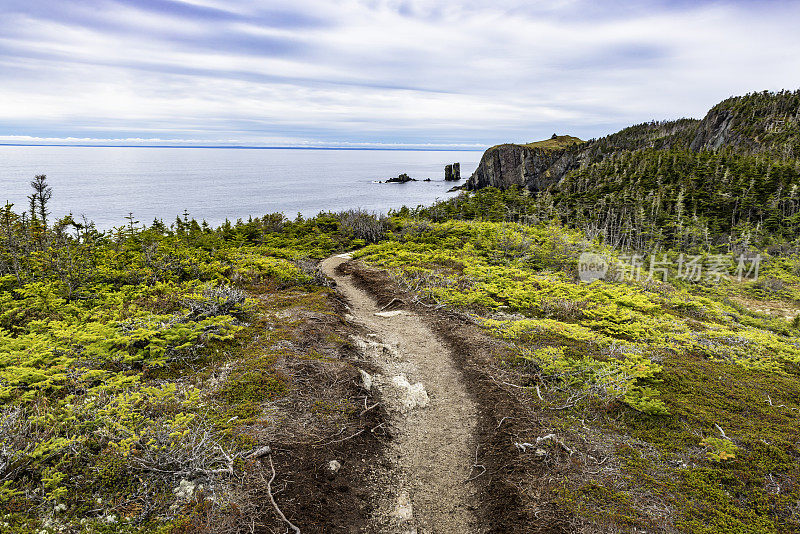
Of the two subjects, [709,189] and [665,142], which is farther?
[665,142]

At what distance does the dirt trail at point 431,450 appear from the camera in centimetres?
580

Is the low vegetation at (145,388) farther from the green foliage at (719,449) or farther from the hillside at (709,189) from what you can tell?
the hillside at (709,189)

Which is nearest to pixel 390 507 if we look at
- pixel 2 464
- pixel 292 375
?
pixel 292 375

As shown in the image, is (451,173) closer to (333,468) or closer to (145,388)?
(145,388)

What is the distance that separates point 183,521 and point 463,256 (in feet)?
64.8

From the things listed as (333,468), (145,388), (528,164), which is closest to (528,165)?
(528,164)

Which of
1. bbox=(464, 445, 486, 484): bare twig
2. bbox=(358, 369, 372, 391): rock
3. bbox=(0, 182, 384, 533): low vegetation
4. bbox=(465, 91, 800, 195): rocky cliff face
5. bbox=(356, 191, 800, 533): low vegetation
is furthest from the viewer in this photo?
bbox=(465, 91, 800, 195): rocky cliff face

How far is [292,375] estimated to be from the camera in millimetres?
8602

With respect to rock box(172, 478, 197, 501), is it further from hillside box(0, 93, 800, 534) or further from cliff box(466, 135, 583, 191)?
cliff box(466, 135, 583, 191)

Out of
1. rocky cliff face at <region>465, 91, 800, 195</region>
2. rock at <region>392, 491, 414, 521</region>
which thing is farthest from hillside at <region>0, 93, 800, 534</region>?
rocky cliff face at <region>465, 91, 800, 195</region>

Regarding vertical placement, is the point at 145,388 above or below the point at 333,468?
above

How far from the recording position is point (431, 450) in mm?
7328

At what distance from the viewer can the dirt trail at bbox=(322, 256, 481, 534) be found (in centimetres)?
580

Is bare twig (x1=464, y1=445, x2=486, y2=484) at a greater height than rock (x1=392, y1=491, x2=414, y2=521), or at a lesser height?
greater
